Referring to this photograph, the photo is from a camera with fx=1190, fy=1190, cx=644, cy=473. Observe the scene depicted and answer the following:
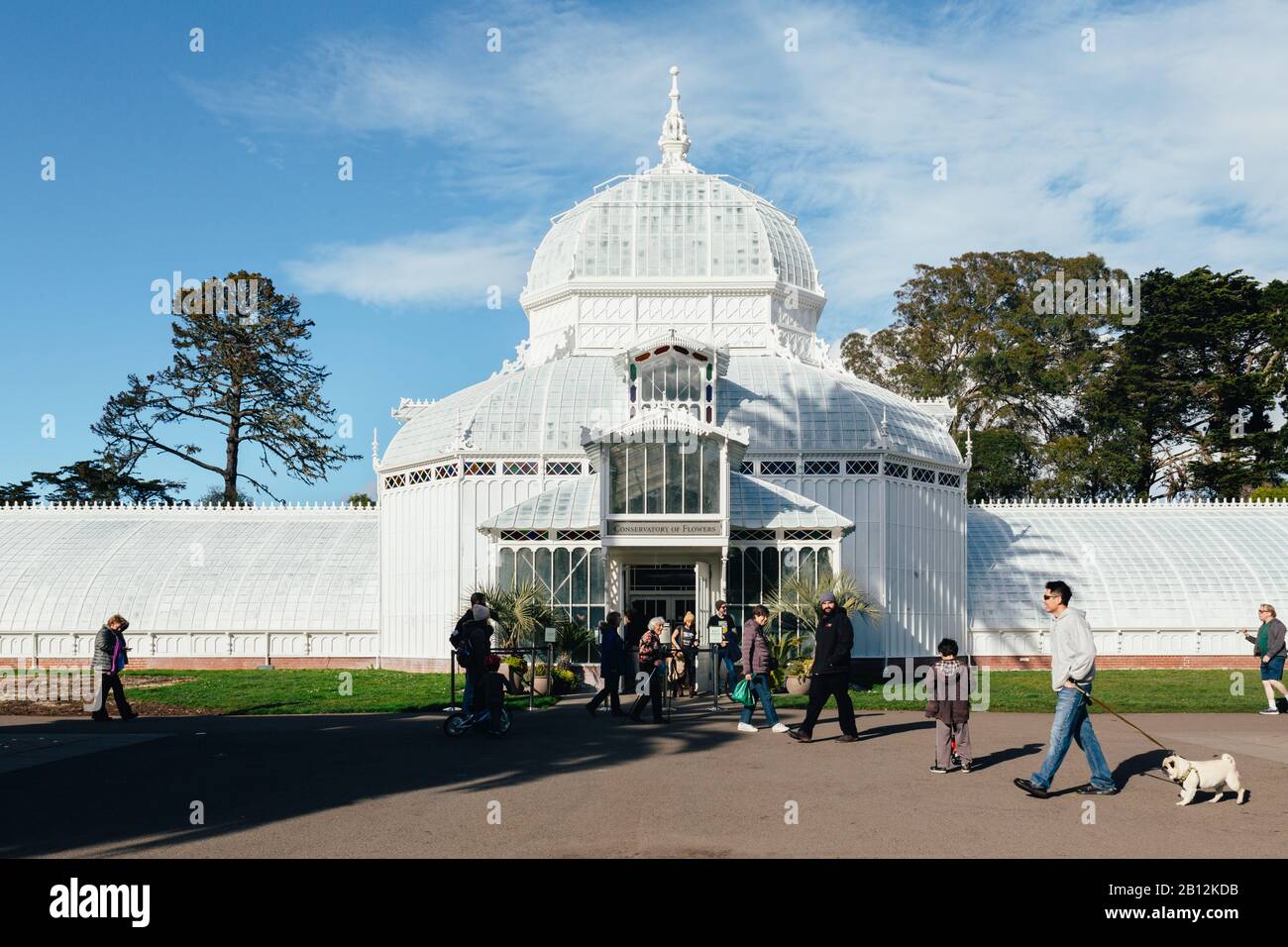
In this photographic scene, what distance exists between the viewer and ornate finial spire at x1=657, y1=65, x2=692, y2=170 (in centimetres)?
4412

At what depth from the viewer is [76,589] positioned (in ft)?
121

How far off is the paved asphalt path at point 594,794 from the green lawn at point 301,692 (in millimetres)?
3022

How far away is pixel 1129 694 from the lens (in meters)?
24.8

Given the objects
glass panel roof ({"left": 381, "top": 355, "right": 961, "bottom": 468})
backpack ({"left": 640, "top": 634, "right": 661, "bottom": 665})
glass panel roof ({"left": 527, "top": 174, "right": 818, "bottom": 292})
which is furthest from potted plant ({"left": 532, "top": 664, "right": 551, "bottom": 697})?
glass panel roof ({"left": 527, "top": 174, "right": 818, "bottom": 292})

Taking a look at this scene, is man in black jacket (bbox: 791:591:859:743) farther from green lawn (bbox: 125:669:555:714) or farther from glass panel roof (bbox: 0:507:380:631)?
glass panel roof (bbox: 0:507:380:631)

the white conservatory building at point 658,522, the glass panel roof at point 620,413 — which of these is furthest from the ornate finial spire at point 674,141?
the glass panel roof at point 620,413

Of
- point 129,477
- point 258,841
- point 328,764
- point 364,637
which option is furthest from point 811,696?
point 129,477

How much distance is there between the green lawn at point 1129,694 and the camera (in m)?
22.0

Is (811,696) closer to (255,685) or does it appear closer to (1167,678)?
(255,685)

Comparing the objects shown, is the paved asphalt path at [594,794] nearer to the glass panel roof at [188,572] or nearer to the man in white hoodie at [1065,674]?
the man in white hoodie at [1065,674]

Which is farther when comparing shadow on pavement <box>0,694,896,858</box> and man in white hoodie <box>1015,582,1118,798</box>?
man in white hoodie <box>1015,582,1118,798</box>

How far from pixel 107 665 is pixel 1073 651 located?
15.3 meters

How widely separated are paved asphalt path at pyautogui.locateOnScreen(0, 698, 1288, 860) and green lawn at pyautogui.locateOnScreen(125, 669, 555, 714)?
3.02 metres

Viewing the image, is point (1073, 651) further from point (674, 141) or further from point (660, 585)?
point (674, 141)
